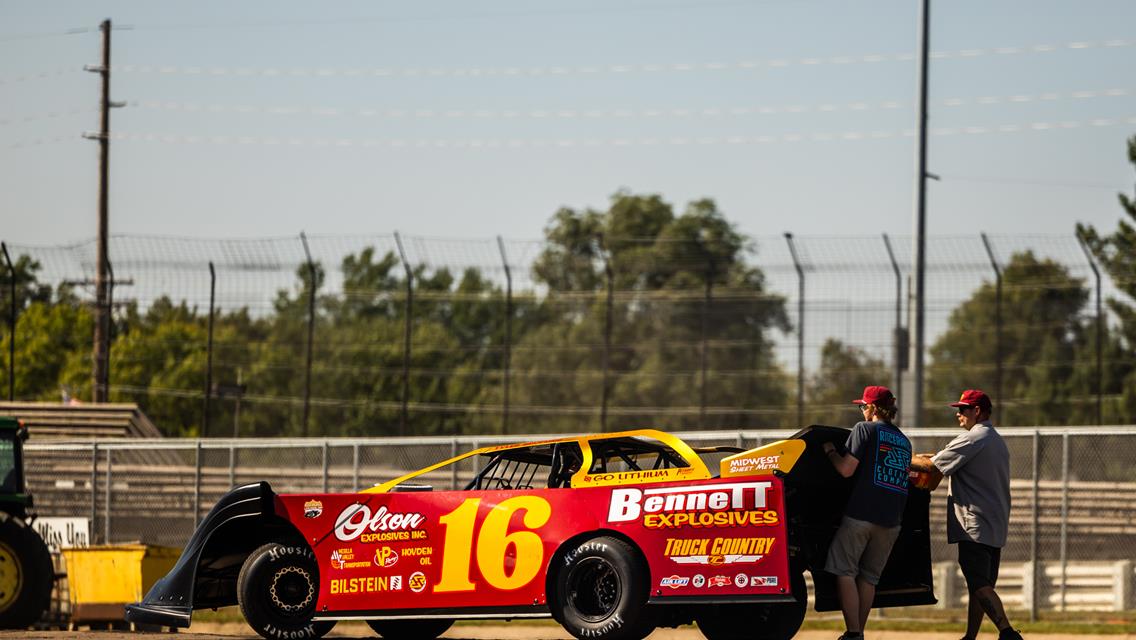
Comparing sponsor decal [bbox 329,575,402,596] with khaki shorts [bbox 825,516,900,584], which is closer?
khaki shorts [bbox 825,516,900,584]

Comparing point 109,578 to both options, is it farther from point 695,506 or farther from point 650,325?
point 650,325

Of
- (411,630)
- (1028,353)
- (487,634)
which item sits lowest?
(487,634)

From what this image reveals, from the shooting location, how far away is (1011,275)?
61.9 meters

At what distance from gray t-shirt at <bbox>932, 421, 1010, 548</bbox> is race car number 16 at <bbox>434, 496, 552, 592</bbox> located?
110 inches

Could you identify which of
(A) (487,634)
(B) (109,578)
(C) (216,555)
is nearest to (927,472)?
(C) (216,555)

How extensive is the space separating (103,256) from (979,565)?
2989 centimetres

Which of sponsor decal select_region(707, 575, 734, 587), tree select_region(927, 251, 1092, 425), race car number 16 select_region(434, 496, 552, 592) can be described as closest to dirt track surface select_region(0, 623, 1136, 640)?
race car number 16 select_region(434, 496, 552, 592)

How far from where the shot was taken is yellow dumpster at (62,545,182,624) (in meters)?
17.2

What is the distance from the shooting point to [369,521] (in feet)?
38.3

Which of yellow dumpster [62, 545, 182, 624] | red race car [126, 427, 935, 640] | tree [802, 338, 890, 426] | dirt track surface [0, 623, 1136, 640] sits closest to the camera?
red race car [126, 427, 935, 640]

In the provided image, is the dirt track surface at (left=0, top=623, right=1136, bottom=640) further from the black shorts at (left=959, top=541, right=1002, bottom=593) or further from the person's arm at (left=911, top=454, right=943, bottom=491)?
the person's arm at (left=911, top=454, right=943, bottom=491)

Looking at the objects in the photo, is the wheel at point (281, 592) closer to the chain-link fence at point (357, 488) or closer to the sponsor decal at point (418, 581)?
the sponsor decal at point (418, 581)

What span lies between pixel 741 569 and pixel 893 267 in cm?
1905

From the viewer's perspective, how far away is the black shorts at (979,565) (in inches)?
441
